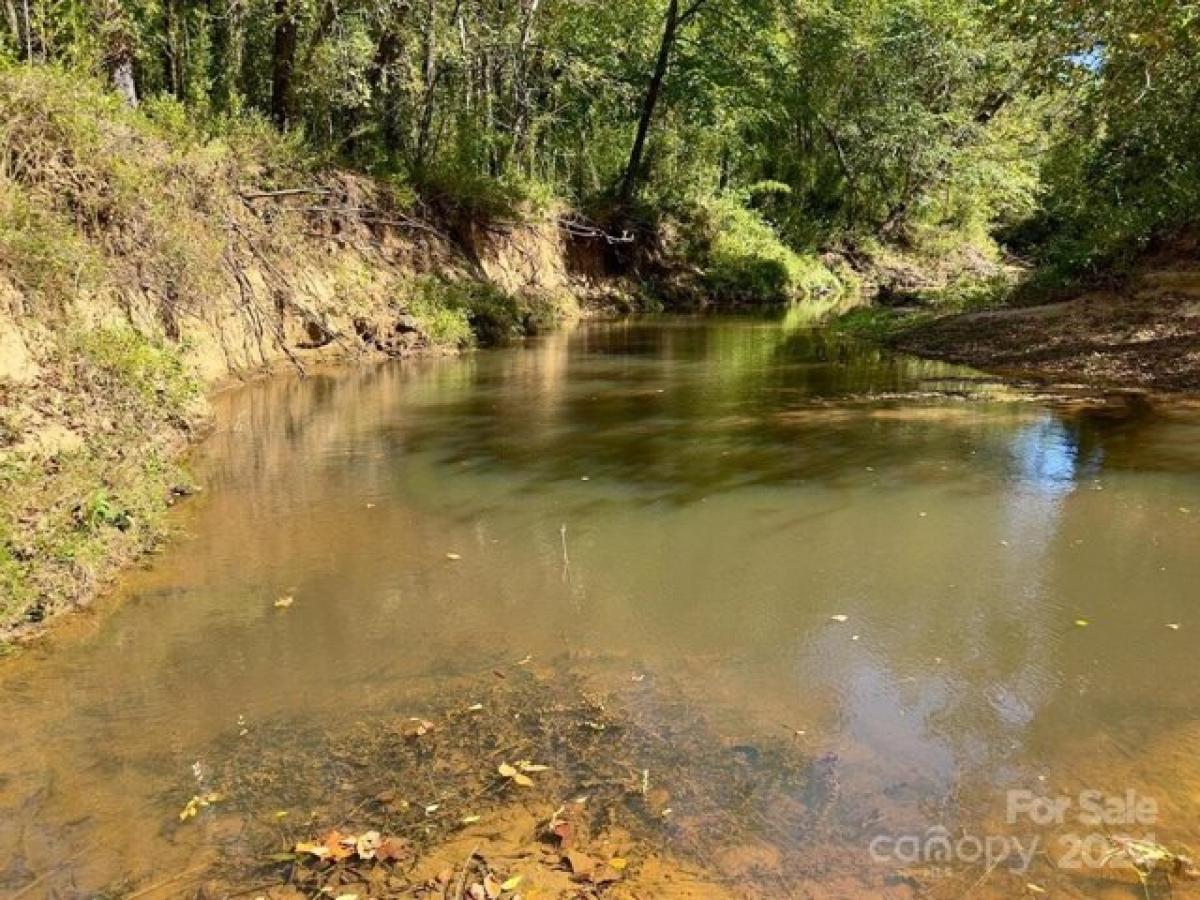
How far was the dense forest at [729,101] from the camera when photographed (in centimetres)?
1246

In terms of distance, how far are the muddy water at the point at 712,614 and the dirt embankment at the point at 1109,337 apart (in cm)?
248

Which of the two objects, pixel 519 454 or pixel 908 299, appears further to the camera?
pixel 908 299

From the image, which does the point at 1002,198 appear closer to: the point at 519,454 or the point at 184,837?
the point at 519,454

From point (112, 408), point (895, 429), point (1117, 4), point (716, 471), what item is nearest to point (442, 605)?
point (716, 471)

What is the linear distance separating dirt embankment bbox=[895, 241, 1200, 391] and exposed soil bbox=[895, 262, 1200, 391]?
0.01m

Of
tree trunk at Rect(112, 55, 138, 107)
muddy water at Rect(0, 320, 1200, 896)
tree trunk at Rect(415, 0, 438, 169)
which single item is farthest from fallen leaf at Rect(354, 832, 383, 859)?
tree trunk at Rect(415, 0, 438, 169)

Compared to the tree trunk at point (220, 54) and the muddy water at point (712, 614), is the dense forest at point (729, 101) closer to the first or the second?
the tree trunk at point (220, 54)

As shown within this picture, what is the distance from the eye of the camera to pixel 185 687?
4.18 metres

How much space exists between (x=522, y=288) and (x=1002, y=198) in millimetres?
20499

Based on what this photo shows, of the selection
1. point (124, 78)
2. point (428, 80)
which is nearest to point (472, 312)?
point (428, 80)

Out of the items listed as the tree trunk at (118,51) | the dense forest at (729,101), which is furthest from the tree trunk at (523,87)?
the tree trunk at (118,51)

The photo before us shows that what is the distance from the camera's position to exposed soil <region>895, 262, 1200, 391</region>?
11391 mm

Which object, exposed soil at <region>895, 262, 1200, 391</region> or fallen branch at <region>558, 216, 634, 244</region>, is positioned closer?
exposed soil at <region>895, 262, 1200, 391</region>

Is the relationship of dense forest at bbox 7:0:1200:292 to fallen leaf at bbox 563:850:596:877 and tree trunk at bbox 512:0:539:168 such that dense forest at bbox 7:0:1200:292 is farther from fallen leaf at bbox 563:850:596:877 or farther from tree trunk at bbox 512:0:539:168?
fallen leaf at bbox 563:850:596:877
